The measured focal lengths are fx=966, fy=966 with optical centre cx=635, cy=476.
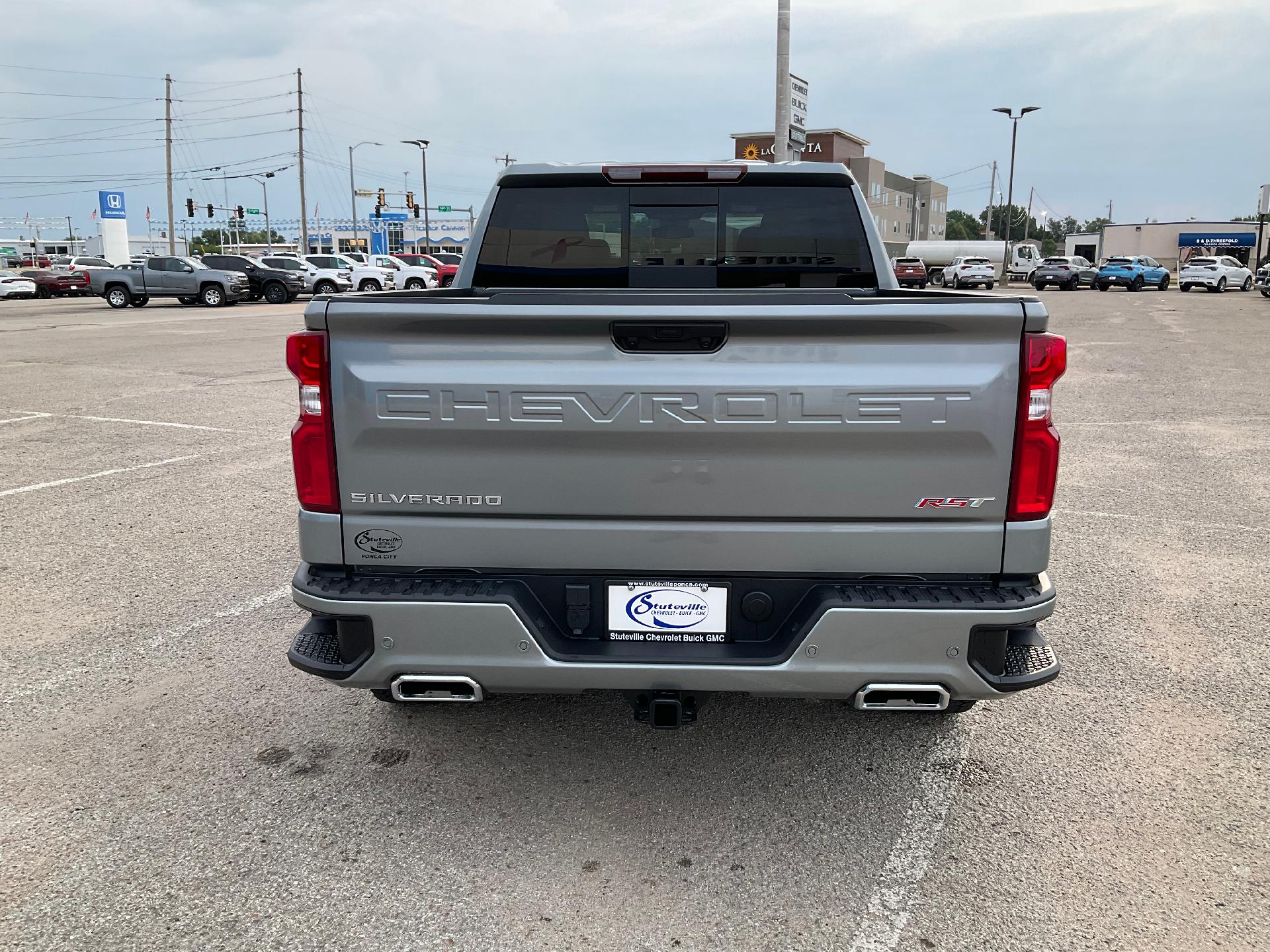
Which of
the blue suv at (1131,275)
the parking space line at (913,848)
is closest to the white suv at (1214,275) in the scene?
the blue suv at (1131,275)

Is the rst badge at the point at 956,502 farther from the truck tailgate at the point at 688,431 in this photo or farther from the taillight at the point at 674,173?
the taillight at the point at 674,173

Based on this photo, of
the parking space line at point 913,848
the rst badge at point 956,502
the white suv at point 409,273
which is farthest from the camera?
the white suv at point 409,273

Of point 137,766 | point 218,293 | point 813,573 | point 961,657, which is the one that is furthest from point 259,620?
point 218,293

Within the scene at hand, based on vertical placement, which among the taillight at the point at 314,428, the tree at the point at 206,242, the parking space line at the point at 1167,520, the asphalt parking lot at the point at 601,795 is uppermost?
the tree at the point at 206,242

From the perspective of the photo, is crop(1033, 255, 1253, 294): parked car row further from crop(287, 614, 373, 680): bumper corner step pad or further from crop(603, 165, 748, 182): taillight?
crop(287, 614, 373, 680): bumper corner step pad

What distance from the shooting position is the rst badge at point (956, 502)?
271 centimetres

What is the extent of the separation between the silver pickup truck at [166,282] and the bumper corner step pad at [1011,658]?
113 ft

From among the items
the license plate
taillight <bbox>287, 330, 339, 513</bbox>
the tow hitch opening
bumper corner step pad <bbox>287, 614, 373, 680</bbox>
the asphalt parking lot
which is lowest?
the asphalt parking lot

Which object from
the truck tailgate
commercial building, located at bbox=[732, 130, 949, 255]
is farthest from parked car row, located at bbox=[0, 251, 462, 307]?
commercial building, located at bbox=[732, 130, 949, 255]

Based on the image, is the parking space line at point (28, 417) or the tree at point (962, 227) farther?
the tree at point (962, 227)

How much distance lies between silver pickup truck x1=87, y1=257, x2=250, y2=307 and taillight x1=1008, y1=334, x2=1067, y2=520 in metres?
34.5

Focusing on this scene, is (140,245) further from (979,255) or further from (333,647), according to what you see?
(333,647)

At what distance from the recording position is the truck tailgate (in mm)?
2629

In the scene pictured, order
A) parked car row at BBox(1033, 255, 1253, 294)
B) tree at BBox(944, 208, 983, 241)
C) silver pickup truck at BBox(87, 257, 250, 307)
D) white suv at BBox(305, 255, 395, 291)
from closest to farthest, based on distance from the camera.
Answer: silver pickup truck at BBox(87, 257, 250, 307) < white suv at BBox(305, 255, 395, 291) < parked car row at BBox(1033, 255, 1253, 294) < tree at BBox(944, 208, 983, 241)
